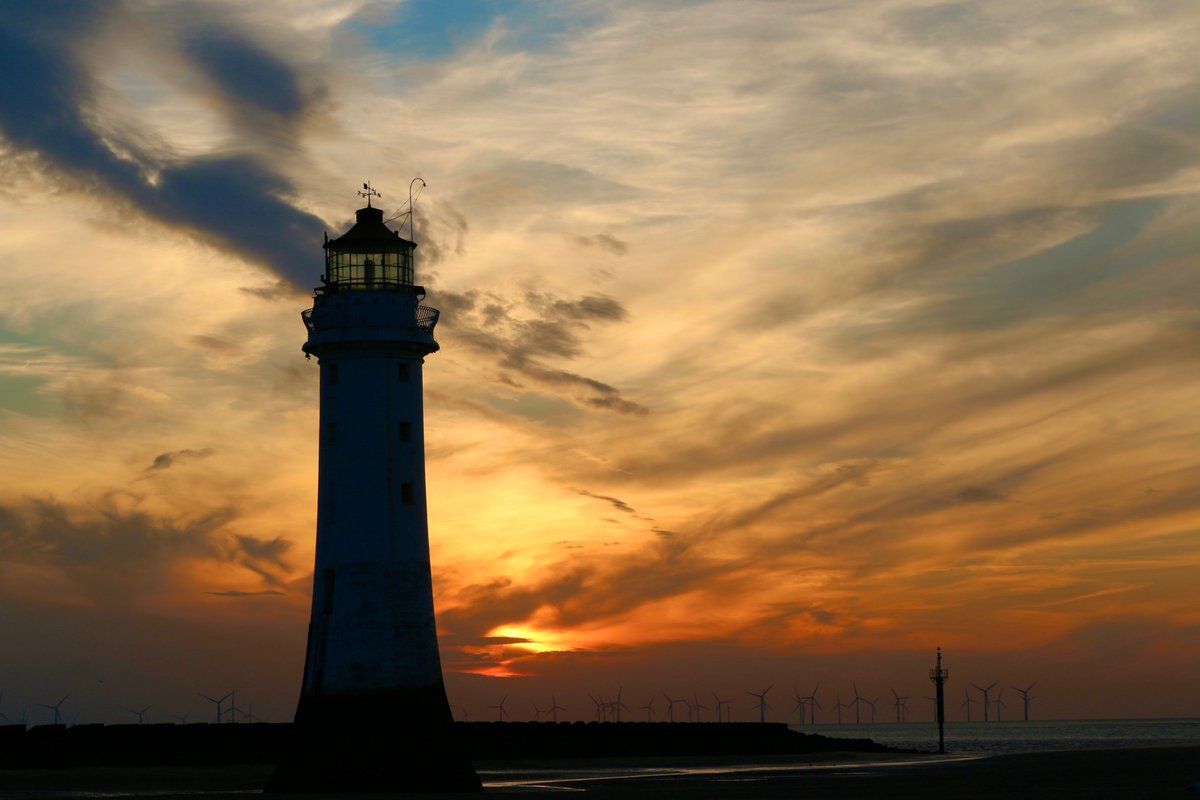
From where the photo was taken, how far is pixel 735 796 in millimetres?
49688

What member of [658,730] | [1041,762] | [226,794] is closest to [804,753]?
[658,730]

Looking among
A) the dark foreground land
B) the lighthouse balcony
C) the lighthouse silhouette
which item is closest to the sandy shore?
the dark foreground land

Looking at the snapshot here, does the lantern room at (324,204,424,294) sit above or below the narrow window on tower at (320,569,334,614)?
above

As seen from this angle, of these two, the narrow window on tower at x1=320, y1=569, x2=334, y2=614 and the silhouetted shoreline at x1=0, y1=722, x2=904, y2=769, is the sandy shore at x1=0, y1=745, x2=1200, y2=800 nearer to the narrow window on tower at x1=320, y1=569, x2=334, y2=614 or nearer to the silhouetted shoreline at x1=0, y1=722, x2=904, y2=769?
the silhouetted shoreline at x1=0, y1=722, x2=904, y2=769

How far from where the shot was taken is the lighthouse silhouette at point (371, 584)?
4600cm

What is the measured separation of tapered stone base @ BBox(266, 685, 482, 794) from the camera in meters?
45.8

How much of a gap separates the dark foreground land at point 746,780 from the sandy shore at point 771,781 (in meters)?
0.05

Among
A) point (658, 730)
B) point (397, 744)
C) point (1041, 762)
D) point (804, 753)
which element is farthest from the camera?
point (658, 730)

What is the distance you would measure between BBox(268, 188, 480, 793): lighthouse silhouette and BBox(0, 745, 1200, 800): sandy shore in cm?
259

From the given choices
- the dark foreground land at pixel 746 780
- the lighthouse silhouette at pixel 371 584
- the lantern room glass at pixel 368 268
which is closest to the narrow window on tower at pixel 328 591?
the lighthouse silhouette at pixel 371 584

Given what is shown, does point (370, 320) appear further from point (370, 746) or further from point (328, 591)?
point (370, 746)

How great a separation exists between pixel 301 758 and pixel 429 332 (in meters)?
14.5

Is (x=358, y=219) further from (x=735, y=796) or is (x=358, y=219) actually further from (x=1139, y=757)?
(x=1139, y=757)

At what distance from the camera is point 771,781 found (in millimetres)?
61812
